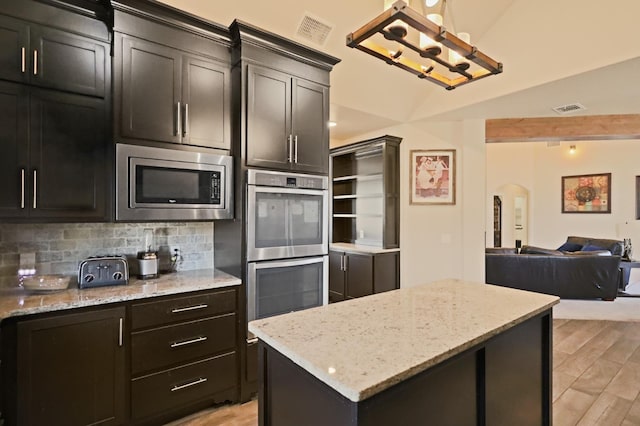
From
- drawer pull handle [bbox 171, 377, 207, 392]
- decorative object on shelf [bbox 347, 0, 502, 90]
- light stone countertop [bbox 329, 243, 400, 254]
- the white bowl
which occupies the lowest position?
drawer pull handle [bbox 171, 377, 207, 392]

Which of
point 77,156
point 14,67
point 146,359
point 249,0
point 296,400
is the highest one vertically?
point 249,0

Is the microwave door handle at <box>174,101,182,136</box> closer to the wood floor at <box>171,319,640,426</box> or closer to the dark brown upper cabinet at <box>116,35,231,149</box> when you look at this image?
the dark brown upper cabinet at <box>116,35,231,149</box>

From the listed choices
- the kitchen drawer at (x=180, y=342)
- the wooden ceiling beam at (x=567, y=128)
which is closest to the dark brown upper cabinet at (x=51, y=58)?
the kitchen drawer at (x=180, y=342)

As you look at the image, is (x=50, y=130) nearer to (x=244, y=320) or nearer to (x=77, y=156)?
(x=77, y=156)

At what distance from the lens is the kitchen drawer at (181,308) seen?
2.02 meters

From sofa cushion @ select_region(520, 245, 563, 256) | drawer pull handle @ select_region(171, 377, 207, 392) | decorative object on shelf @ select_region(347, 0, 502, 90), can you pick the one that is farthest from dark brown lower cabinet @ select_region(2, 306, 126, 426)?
sofa cushion @ select_region(520, 245, 563, 256)

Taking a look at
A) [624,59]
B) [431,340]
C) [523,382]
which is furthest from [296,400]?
[624,59]

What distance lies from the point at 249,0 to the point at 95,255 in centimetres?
227

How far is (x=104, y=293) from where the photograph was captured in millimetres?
1984

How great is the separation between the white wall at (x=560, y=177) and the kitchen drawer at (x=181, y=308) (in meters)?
8.51

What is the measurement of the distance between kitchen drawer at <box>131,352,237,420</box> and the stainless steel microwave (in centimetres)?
102

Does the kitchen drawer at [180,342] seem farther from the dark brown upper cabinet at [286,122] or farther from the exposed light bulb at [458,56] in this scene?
the exposed light bulb at [458,56]

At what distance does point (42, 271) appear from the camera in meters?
2.20

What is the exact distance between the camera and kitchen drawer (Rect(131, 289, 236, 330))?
2.02 meters
